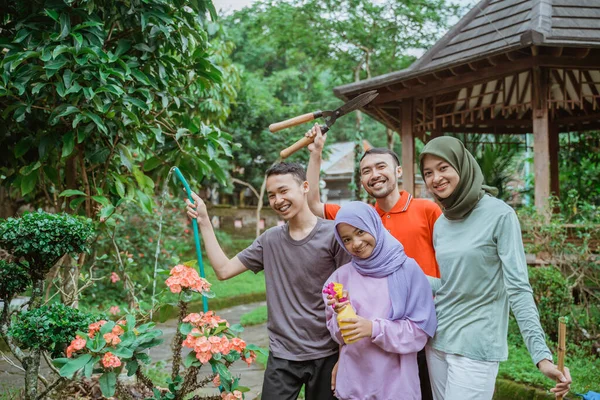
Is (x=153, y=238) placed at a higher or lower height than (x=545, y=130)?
lower

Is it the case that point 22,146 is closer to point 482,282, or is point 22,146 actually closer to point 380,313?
point 380,313

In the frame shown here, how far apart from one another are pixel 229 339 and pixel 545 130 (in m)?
5.51

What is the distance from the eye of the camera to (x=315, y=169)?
292cm

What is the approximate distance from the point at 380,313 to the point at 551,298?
11.0 feet

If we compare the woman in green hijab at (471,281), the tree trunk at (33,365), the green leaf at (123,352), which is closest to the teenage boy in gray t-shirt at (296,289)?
the woman in green hijab at (471,281)

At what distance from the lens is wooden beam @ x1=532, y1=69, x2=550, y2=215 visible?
21.4 feet

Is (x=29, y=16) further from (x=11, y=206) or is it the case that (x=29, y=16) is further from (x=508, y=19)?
(x=508, y=19)

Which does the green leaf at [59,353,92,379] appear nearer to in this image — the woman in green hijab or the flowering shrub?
the flowering shrub

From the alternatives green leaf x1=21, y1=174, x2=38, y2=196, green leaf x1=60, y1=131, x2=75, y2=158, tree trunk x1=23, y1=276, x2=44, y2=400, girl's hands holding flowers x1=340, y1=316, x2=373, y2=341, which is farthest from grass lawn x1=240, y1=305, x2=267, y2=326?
girl's hands holding flowers x1=340, y1=316, x2=373, y2=341

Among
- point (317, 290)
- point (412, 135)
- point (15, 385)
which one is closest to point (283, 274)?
point (317, 290)

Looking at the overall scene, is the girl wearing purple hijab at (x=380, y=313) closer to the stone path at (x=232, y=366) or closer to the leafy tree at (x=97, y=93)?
the stone path at (x=232, y=366)

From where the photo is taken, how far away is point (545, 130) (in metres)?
6.68

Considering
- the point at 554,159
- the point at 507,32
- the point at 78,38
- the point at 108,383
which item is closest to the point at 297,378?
the point at 108,383

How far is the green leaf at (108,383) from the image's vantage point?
2.29 m
